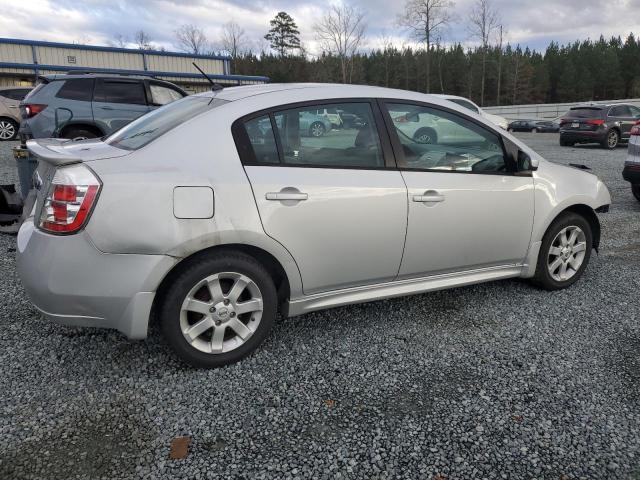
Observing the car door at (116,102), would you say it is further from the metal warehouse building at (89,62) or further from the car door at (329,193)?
the metal warehouse building at (89,62)

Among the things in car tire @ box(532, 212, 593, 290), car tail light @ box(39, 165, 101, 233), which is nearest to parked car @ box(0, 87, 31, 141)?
car tail light @ box(39, 165, 101, 233)

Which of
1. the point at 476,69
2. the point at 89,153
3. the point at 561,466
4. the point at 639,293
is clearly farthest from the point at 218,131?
the point at 476,69

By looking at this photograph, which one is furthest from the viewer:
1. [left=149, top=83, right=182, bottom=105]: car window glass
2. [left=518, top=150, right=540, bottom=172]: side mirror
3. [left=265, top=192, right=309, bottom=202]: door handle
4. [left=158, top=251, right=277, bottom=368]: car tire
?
[left=149, top=83, right=182, bottom=105]: car window glass

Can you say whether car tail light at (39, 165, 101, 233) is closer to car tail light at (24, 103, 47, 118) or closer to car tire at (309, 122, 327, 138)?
car tire at (309, 122, 327, 138)

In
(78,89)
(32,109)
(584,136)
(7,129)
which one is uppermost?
(78,89)

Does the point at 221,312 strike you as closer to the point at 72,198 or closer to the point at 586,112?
the point at 72,198

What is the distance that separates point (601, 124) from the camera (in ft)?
57.6

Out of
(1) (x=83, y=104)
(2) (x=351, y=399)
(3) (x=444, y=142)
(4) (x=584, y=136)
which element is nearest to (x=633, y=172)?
A: (3) (x=444, y=142)

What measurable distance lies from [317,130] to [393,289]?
1.16m

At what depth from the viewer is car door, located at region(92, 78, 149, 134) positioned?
28.2 feet

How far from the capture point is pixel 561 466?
2.14m

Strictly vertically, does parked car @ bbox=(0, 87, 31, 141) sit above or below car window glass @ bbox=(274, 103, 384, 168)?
above

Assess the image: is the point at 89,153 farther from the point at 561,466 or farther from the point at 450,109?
the point at 561,466

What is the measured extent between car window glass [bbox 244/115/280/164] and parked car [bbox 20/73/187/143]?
20.2ft
